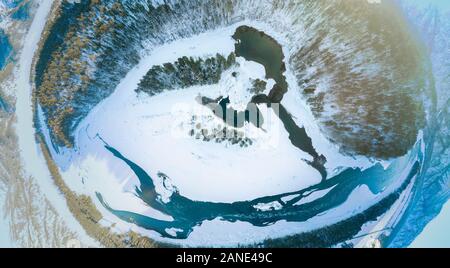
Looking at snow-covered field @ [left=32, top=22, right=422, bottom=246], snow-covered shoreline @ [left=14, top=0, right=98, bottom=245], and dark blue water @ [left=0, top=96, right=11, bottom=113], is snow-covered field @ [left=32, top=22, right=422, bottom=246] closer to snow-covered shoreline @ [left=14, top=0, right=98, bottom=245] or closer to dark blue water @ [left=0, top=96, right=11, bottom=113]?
snow-covered shoreline @ [left=14, top=0, right=98, bottom=245]

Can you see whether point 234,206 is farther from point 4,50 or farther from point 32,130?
point 4,50

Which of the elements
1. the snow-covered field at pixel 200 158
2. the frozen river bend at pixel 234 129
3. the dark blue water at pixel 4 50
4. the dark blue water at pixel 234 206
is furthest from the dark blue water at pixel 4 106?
the dark blue water at pixel 234 206

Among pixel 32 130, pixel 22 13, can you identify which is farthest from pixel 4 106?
pixel 22 13

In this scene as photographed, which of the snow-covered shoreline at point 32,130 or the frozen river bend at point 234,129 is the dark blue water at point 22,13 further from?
the frozen river bend at point 234,129

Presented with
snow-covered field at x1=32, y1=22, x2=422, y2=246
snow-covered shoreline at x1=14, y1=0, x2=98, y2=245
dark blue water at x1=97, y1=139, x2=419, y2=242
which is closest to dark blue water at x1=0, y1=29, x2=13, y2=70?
snow-covered shoreline at x1=14, y1=0, x2=98, y2=245

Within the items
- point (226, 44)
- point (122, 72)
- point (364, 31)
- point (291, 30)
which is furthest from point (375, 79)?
point (122, 72)

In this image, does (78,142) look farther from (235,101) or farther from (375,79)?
(375,79)

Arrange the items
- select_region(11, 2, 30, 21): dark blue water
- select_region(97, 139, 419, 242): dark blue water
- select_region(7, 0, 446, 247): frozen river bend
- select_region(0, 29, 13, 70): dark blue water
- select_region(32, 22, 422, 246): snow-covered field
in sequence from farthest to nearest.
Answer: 1. select_region(97, 139, 419, 242): dark blue water
2. select_region(32, 22, 422, 246): snow-covered field
3. select_region(7, 0, 446, 247): frozen river bend
4. select_region(0, 29, 13, 70): dark blue water
5. select_region(11, 2, 30, 21): dark blue water

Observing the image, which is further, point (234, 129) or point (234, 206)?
point (234, 206)
